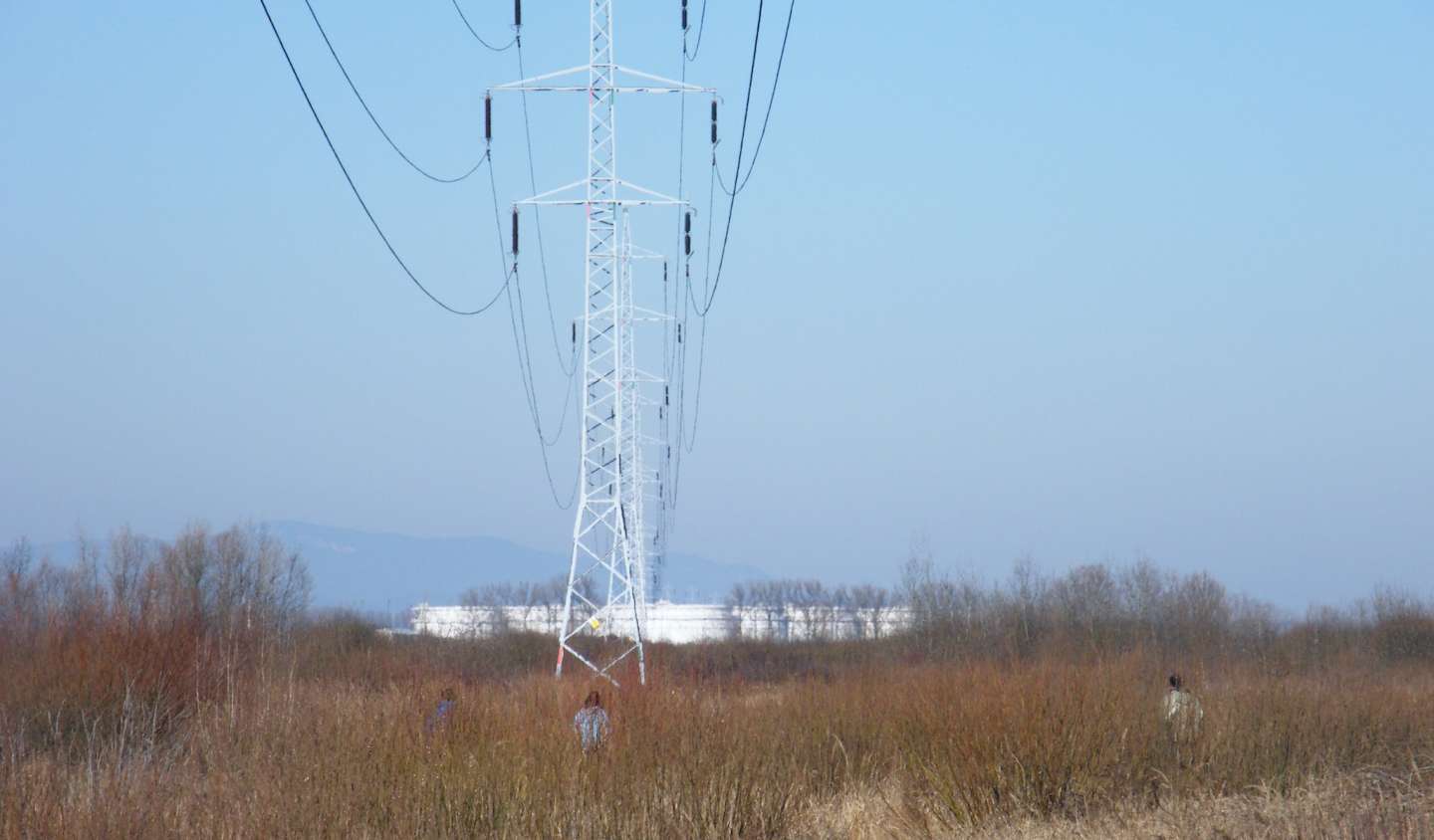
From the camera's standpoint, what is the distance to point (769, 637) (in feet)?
226

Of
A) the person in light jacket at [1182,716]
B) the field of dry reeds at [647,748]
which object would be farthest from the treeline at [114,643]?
the person in light jacket at [1182,716]

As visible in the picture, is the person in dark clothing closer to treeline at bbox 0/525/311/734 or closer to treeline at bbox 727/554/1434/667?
treeline at bbox 0/525/311/734

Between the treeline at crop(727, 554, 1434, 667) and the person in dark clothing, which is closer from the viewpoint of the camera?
the person in dark clothing

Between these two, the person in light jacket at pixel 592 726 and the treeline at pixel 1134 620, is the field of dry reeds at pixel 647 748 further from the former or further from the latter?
the treeline at pixel 1134 620

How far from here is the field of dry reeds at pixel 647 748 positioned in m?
11.1

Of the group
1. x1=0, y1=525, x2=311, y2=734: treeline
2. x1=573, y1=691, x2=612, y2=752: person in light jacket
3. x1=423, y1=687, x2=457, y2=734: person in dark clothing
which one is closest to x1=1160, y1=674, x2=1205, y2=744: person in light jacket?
x1=573, y1=691, x2=612, y2=752: person in light jacket

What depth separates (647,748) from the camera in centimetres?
1330

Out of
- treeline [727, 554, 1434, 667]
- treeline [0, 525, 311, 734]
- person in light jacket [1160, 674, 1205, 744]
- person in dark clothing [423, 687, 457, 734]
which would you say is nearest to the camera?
person in dark clothing [423, 687, 457, 734]

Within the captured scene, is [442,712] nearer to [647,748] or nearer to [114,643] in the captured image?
[647,748]

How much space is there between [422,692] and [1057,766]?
6.13 meters

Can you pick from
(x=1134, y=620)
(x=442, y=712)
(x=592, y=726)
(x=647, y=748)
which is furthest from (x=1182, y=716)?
(x=1134, y=620)

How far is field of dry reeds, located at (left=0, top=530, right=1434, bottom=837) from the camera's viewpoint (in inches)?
437

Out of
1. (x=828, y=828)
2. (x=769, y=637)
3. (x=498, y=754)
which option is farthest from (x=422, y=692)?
(x=769, y=637)

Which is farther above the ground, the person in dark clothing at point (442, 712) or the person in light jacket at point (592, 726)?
the person in dark clothing at point (442, 712)
